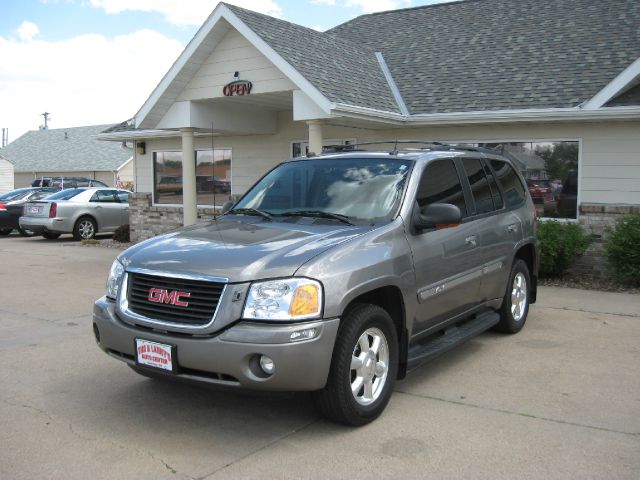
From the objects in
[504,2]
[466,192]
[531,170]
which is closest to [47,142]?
[504,2]

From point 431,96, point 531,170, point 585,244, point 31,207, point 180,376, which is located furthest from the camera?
point 31,207

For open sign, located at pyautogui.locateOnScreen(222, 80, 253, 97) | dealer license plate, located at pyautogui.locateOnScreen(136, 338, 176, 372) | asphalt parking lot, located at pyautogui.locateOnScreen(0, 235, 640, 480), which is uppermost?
open sign, located at pyautogui.locateOnScreen(222, 80, 253, 97)

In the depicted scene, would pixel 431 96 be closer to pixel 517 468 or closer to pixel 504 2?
pixel 504 2

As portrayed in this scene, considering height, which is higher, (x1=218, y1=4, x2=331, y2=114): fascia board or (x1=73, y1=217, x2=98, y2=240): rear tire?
(x1=218, y1=4, x2=331, y2=114): fascia board

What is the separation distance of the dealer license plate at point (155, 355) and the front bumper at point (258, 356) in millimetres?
46

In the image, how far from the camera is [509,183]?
703 cm

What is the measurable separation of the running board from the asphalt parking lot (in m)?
0.32

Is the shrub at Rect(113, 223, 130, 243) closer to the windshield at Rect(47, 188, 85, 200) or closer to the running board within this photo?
the windshield at Rect(47, 188, 85, 200)

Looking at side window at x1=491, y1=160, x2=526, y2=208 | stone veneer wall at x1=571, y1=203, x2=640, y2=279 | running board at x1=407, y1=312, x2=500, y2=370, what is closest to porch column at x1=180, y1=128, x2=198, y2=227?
stone veneer wall at x1=571, y1=203, x2=640, y2=279

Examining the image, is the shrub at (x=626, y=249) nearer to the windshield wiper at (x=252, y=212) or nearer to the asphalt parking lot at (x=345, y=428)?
the asphalt parking lot at (x=345, y=428)

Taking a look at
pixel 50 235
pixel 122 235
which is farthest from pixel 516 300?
pixel 50 235

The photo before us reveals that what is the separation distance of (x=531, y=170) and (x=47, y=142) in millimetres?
47525

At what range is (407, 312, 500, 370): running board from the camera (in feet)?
16.3

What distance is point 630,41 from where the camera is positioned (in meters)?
12.1
